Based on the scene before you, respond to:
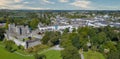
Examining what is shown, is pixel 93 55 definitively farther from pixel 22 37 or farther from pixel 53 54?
pixel 22 37

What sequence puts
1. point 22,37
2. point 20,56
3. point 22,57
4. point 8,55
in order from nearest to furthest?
point 22,57 → point 20,56 → point 8,55 → point 22,37

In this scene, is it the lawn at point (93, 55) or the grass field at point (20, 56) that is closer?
the lawn at point (93, 55)

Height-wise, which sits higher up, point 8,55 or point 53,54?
point 53,54

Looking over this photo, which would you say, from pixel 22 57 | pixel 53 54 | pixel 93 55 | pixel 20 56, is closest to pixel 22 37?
pixel 20 56

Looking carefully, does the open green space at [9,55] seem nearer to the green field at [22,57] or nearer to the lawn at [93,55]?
the green field at [22,57]

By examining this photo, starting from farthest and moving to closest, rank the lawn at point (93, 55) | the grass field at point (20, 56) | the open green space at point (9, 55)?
the open green space at point (9, 55), the grass field at point (20, 56), the lawn at point (93, 55)

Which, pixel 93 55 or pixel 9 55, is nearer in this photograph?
pixel 93 55

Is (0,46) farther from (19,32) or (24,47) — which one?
(19,32)

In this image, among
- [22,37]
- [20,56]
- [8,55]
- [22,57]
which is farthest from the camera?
[22,37]

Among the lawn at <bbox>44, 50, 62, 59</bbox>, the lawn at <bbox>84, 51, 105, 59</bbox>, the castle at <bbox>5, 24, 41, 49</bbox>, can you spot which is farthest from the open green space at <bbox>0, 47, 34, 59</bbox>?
the lawn at <bbox>84, 51, 105, 59</bbox>

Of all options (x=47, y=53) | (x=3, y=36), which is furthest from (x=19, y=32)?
(x=47, y=53)

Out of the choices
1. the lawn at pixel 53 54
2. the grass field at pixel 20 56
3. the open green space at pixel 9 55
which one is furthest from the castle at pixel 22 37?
the lawn at pixel 53 54

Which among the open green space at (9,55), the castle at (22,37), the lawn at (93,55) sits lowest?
the open green space at (9,55)

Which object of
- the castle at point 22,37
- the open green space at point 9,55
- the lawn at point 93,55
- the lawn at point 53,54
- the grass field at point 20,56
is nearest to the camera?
the lawn at point 53,54
